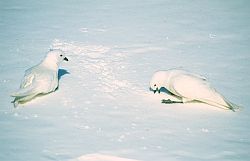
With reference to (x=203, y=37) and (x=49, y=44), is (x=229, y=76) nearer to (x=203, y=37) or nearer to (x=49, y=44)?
(x=203, y=37)

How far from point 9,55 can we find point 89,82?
2048 mm

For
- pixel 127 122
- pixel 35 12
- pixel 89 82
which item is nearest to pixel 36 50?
pixel 89 82

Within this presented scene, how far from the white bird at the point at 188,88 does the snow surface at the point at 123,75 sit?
0.12 m

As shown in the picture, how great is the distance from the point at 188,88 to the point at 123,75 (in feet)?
4.57

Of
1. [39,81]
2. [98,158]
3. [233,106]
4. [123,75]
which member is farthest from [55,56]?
[233,106]

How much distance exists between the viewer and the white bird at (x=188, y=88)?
15.4ft

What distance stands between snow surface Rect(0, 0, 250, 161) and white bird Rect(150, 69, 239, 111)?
0.12 metres

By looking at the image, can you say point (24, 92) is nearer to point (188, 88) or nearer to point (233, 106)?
point (188, 88)

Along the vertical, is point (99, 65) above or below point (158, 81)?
above

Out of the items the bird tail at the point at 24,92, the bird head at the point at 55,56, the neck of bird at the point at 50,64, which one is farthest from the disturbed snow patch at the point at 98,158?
the bird head at the point at 55,56

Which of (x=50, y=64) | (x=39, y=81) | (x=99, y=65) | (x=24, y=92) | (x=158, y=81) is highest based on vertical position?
(x=99, y=65)

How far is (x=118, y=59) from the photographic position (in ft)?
21.4

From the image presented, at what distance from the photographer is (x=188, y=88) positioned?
4828mm

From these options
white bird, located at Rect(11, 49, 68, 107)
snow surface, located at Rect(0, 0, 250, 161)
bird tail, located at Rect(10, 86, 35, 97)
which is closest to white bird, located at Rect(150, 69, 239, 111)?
snow surface, located at Rect(0, 0, 250, 161)
